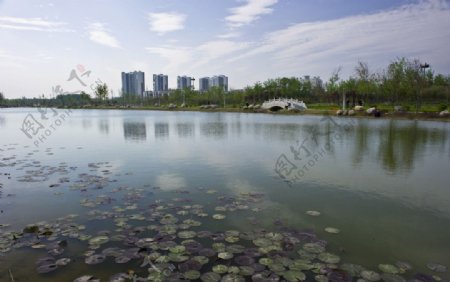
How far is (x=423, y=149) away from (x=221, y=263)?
15.0 meters

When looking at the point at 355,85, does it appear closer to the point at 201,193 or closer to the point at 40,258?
the point at 201,193

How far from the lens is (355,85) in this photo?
54.7 meters

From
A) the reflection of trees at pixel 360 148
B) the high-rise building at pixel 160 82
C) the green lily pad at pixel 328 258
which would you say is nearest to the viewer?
the green lily pad at pixel 328 258

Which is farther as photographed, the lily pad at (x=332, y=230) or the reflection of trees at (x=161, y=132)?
the reflection of trees at (x=161, y=132)

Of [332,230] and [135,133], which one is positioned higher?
[135,133]

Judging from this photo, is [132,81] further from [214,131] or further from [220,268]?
[220,268]

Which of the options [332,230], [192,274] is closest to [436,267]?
[332,230]

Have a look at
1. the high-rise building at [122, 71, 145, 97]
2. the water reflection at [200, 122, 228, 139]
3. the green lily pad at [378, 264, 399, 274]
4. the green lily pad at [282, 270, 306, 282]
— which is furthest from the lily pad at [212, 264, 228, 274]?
the high-rise building at [122, 71, 145, 97]

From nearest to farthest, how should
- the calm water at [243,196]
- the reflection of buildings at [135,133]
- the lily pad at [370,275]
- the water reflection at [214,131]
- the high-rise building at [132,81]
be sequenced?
1. the lily pad at [370,275]
2. the calm water at [243,196]
3. the reflection of buildings at [135,133]
4. the water reflection at [214,131]
5. the high-rise building at [132,81]

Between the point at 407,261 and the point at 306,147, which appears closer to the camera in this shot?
the point at 407,261

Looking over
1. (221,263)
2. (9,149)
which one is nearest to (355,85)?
(9,149)

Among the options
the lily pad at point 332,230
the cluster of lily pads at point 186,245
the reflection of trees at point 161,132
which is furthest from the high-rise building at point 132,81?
the lily pad at point 332,230

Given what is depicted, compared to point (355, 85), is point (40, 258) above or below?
below

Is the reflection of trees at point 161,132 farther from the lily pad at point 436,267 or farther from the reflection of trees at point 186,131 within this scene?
the lily pad at point 436,267
